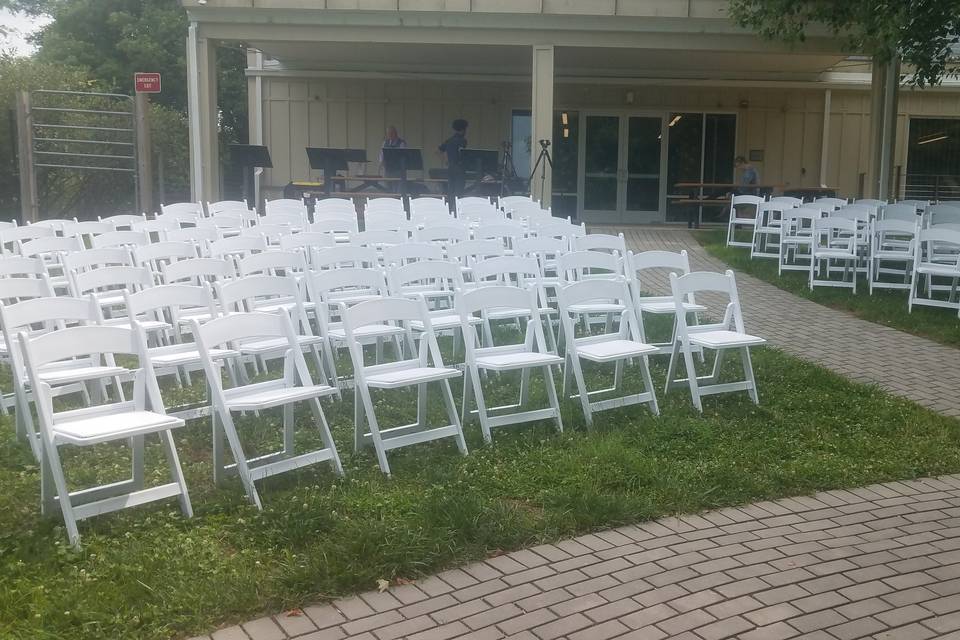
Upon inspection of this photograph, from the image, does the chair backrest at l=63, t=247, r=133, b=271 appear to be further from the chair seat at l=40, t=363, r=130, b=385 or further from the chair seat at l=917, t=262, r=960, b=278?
the chair seat at l=917, t=262, r=960, b=278

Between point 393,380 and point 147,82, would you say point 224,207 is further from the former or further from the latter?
point 393,380

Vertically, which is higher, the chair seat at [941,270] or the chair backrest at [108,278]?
the chair backrest at [108,278]

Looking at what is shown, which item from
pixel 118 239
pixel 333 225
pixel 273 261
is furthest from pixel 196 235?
pixel 273 261

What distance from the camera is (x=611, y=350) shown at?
251 inches

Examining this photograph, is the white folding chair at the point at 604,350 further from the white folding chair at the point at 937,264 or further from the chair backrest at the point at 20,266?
the white folding chair at the point at 937,264

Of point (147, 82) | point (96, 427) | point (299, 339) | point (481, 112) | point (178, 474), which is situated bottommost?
point (178, 474)

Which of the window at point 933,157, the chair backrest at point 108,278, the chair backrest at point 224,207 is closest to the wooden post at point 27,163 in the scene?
the chair backrest at point 224,207

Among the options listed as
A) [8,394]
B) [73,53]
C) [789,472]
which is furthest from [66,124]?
[73,53]

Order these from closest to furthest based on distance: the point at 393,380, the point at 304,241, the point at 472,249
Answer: the point at 393,380, the point at 472,249, the point at 304,241

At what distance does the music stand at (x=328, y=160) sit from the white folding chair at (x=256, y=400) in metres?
12.6

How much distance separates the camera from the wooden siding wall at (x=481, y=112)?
21.8 metres

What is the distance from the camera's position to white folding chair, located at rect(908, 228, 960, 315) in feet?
34.1

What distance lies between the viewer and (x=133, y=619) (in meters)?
3.68

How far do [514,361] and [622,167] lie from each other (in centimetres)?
1664
